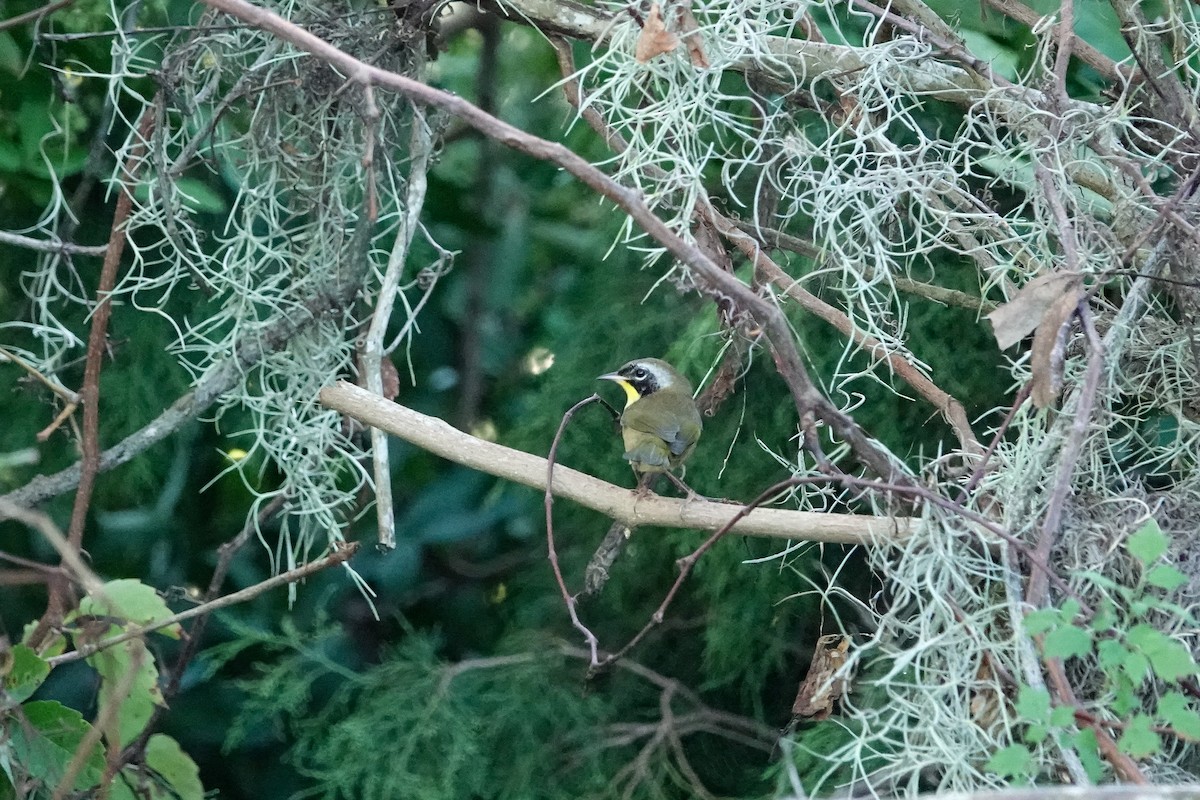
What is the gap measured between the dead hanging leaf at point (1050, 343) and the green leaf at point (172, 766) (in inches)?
53.1

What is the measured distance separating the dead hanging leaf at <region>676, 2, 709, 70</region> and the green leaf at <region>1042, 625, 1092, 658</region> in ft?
2.96

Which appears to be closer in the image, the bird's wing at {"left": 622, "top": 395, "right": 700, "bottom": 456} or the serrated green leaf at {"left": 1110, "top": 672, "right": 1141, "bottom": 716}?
the serrated green leaf at {"left": 1110, "top": 672, "right": 1141, "bottom": 716}

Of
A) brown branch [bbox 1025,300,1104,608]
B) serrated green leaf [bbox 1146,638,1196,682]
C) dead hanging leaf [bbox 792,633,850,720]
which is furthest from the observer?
dead hanging leaf [bbox 792,633,850,720]

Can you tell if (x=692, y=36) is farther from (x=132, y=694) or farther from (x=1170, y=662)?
(x=132, y=694)

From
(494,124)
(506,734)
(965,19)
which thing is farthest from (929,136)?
(506,734)

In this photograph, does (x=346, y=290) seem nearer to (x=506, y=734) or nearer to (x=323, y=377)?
(x=323, y=377)

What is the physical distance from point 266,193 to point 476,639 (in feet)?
3.61

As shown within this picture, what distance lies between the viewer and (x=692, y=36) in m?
1.55

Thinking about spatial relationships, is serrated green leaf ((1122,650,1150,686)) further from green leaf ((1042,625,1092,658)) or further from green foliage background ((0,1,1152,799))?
green foliage background ((0,1,1152,799))

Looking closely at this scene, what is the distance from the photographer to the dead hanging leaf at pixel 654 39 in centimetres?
147

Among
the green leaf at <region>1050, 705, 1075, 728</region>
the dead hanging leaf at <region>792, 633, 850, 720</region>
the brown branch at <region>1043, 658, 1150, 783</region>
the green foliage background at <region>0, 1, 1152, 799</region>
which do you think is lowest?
the green foliage background at <region>0, 1, 1152, 799</region>

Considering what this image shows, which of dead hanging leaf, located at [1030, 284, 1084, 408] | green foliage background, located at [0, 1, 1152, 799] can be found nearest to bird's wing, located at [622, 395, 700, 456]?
green foliage background, located at [0, 1, 1152, 799]

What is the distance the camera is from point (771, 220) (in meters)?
1.99

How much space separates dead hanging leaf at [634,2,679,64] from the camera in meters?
1.47
